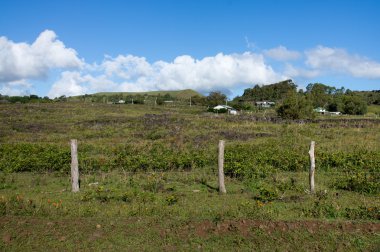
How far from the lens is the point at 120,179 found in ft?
45.8

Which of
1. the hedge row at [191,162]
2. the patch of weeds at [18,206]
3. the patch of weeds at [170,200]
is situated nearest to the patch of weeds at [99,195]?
the patch of weeds at [18,206]

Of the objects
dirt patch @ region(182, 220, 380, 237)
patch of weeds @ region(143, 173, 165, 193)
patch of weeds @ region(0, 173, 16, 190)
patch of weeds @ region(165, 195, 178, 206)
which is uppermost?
dirt patch @ region(182, 220, 380, 237)

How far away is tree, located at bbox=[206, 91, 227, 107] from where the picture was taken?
340 feet

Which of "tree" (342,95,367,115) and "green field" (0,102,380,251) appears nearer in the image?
"green field" (0,102,380,251)

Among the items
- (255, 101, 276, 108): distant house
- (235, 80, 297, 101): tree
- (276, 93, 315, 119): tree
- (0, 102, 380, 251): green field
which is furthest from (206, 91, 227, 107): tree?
(0, 102, 380, 251): green field

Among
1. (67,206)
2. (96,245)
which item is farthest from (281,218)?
(67,206)

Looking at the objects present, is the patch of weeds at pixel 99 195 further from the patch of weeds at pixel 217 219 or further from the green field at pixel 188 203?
the patch of weeds at pixel 217 219

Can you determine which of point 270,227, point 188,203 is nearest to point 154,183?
point 188,203

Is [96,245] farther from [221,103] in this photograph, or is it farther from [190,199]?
[221,103]

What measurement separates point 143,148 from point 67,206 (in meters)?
12.4

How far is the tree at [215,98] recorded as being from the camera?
340 feet

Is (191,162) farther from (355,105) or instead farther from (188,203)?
(355,105)

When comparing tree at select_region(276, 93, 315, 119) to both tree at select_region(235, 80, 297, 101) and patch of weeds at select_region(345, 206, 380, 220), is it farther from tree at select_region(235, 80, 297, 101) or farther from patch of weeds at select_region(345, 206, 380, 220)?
tree at select_region(235, 80, 297, 101)

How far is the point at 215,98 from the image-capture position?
4124 inches
